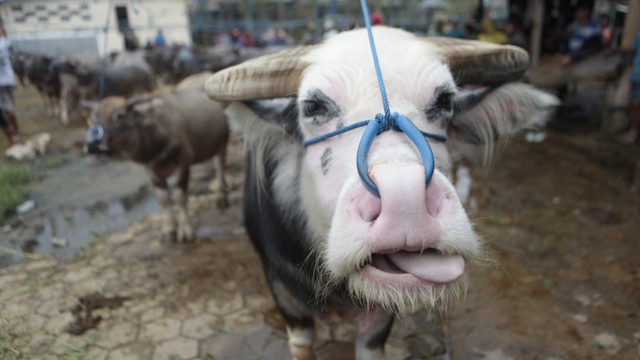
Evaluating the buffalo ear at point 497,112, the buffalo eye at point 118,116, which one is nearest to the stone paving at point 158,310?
the buffalo eye at point 118,116

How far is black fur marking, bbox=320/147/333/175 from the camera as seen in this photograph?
5.35 feet

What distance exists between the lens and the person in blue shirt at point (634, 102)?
219 inches

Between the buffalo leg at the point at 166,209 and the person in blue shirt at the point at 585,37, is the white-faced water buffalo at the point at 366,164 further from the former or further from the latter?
the person in blue shirt at the point at 585,37

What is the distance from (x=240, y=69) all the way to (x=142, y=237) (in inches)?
113

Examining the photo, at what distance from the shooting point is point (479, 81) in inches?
81.9

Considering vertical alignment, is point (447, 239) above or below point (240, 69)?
below

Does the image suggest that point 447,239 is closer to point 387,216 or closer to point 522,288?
point 387,216

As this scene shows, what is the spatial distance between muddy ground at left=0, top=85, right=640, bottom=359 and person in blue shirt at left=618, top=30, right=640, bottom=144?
0.84ft

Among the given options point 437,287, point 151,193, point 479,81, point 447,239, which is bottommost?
point 151,193

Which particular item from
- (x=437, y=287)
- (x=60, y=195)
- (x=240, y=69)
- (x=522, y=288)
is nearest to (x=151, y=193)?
(x=60, y=195)

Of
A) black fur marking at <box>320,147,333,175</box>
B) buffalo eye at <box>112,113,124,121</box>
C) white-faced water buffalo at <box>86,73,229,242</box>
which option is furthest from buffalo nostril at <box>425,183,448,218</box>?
buffalo eye at <box>112,113,124,121</box>

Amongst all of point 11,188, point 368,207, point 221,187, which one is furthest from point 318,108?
point 11,188

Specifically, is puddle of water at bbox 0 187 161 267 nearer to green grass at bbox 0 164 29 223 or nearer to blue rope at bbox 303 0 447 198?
green grass at bbox 0 164 29 223

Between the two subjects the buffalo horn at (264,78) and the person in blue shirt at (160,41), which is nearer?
the buffalo horn at (264,78)
